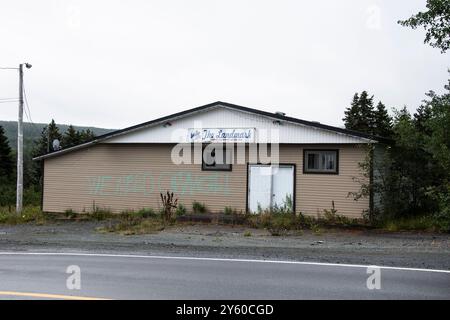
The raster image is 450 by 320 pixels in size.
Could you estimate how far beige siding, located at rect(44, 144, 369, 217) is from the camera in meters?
20.6

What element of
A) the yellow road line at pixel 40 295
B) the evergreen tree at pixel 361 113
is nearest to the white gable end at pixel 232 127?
Result: the yellow road line at pixel 40 295

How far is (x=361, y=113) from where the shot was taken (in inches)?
2044

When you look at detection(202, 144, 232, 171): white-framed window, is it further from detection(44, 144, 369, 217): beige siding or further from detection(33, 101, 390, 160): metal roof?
detection(33, 101, 390, 160): metal roof

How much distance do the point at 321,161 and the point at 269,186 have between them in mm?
2305

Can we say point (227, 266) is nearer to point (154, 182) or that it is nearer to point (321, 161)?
point (321, 161)

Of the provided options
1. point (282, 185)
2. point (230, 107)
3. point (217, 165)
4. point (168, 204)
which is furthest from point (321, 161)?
point (168, 204)

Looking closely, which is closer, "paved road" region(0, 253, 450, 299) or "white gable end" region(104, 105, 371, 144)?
"paved road" region(0, 253, 450, 299)

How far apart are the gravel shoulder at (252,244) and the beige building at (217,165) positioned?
2.84 meters

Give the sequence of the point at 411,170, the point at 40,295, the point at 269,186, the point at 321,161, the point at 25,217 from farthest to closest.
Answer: the point at 25,217
the point at 269,186
the point at 321,161
the point at 411,170
the point at 40,295

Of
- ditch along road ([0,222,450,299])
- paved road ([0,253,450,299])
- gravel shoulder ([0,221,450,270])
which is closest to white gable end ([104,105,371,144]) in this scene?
gravel shoulder ([0,221,450,270])

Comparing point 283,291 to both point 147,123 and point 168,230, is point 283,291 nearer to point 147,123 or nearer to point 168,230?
point 168,230

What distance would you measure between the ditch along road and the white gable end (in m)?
4.39

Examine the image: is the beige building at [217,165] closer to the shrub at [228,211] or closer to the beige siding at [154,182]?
the beige siding at [154,182]

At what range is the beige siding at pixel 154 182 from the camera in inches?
811
